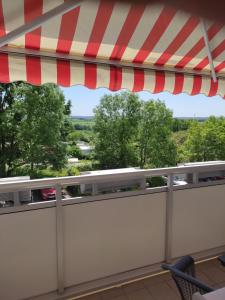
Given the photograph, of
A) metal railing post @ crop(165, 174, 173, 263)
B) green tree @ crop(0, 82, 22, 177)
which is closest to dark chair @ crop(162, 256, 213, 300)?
metal railing post @ crop(165, 174, 173, 263)

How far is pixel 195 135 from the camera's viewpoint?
4181cm

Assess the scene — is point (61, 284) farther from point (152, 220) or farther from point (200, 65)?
point (200, 65)

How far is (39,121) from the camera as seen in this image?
90.8ft

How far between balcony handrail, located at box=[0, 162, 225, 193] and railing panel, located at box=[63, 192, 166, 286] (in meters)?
0.23

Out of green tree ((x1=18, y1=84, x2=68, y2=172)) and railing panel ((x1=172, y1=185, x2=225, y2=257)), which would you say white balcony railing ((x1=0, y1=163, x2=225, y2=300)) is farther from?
green tree ((x1=18, y1=84, x2=68, y2=172))

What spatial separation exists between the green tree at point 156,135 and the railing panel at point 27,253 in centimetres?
3496

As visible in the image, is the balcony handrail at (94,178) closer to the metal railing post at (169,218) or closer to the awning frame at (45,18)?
the metal railing post at (169,218)

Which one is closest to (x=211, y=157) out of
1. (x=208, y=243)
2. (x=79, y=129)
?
(x=79, y=129)

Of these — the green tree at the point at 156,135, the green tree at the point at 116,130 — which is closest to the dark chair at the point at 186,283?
the green tree at the point at 116,130

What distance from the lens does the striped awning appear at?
1867 mm

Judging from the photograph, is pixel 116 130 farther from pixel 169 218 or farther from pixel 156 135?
pixel 169 218

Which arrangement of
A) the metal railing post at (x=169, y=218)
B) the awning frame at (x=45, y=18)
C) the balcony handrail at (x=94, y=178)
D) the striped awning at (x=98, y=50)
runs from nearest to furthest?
the awning frame at (x=45, y=18), the striped awning at (x=98, y=50), the balcony handrail at (x=94, y=178), the metal railing post at (x=169, y=218)

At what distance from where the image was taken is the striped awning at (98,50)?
1867 mm

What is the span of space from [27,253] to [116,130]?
112 ft
